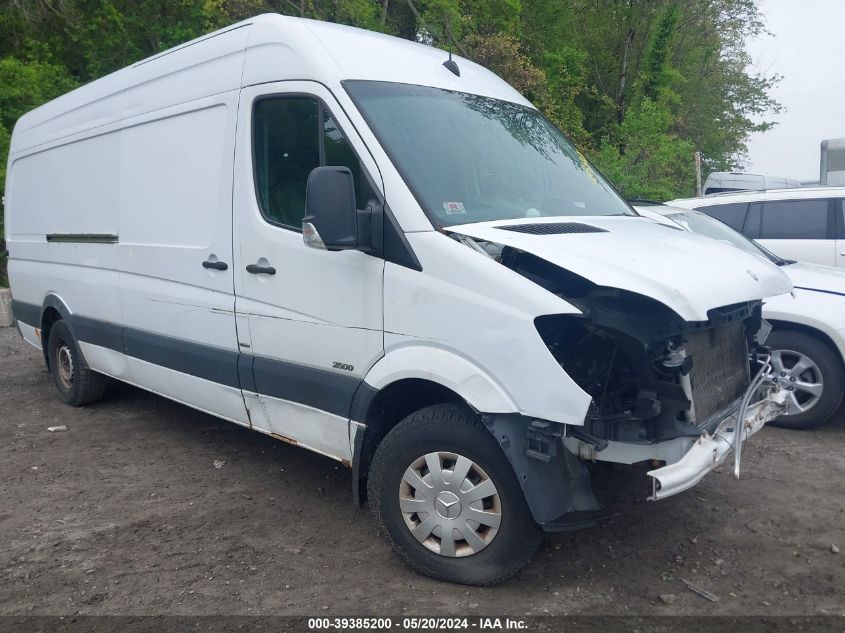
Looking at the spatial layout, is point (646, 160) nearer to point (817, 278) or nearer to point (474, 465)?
point (817, 278)

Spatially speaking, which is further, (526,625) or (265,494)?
(265,494)

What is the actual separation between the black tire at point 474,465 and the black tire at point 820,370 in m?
3.50

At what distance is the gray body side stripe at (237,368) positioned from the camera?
3.83m

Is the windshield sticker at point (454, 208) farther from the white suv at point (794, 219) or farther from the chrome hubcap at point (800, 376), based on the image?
the white suv at point (794, 219)

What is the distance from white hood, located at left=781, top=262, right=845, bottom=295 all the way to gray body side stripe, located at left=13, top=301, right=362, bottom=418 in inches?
160

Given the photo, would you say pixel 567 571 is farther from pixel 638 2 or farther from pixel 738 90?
pixel 738 90

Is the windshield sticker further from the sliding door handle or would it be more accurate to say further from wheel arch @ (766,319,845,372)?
wheel arch @ (766,319,845,372)

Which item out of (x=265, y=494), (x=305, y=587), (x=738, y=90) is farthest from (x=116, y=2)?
(x=738, y=90)

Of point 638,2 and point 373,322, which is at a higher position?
point 638,2

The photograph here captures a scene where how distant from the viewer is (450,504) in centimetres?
338

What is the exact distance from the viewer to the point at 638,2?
26.7m

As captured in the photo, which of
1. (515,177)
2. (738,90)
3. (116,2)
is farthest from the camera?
(738,90)

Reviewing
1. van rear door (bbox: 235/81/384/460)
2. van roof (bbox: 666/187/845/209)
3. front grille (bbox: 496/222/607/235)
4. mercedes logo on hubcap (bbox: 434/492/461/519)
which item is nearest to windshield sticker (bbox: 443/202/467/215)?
front grille (bbox: 496/222/607/235)

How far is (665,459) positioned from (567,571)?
2.87 ft
